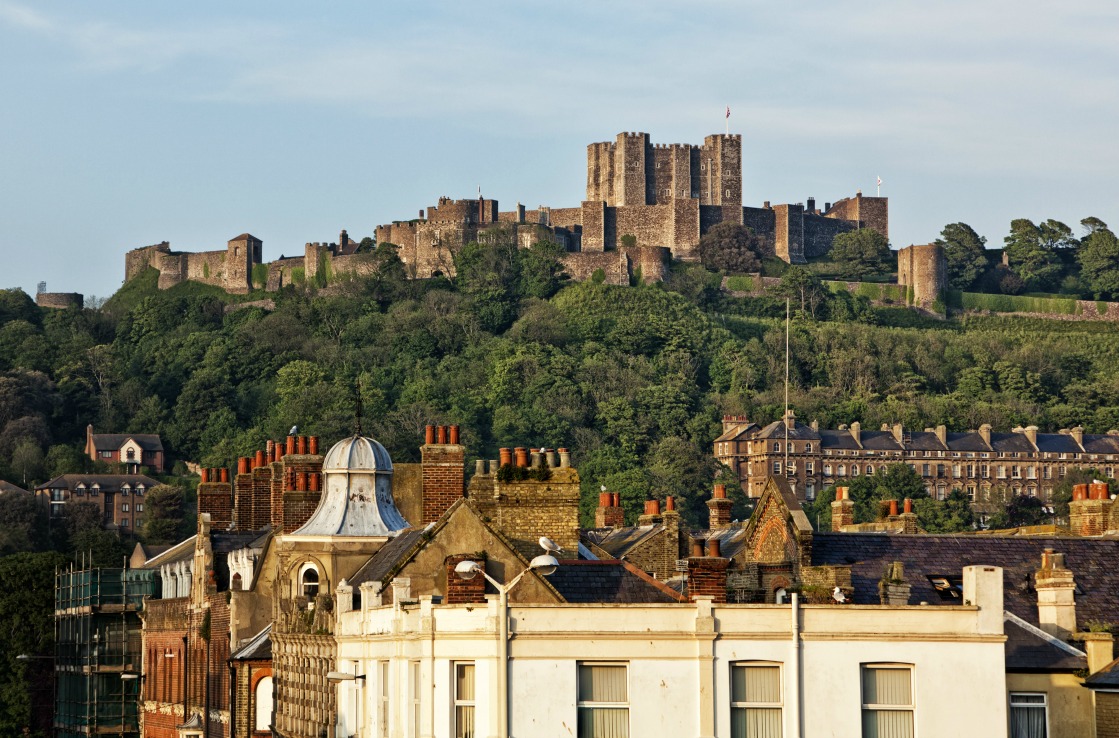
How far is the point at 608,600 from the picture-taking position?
27.6 meters

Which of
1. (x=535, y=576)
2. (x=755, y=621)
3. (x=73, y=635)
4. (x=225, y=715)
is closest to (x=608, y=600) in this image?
(x=535, y=576)

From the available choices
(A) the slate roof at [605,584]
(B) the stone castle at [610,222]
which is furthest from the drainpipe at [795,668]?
Result: (B) the stone castle at [610,222]

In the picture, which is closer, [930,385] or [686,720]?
[686,720]

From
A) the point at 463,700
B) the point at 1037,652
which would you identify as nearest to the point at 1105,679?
the point at 1037,652

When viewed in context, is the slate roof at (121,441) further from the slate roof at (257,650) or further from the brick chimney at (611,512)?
the slate roof at (257,650)

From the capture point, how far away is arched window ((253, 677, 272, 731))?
115ft

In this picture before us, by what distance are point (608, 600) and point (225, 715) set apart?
34.2 ft

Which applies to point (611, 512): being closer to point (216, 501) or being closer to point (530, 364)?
point (216, 501)

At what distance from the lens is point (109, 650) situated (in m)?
49.5

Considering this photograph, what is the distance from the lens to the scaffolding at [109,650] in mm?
48688

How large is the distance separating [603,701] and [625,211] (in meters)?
163

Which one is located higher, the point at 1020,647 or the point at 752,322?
the point at 752,322

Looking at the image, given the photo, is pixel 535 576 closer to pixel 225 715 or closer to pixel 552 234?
pixel 225 715

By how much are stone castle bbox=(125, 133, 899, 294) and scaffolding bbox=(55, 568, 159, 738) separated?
134m
